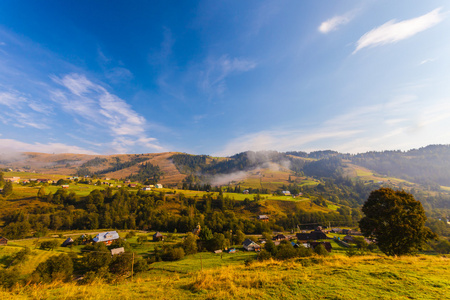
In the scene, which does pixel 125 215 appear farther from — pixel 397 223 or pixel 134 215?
pixel 397 223

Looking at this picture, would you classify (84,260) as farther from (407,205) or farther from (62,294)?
(407,205)

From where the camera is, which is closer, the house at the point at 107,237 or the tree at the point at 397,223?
the tree at the point at 397,223

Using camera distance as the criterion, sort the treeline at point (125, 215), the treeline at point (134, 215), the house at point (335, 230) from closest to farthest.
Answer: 1. the treeline at point (125, 215)
2. the treeline at point (134, 215)
3. the house at point (335, 230)

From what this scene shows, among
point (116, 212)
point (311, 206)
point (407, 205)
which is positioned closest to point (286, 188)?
point (311, 206)

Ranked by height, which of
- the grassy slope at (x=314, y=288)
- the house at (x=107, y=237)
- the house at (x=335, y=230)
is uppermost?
the grassy slope at (x=314, y=288)

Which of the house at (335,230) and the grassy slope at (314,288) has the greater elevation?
the grassy slope at (314,288)

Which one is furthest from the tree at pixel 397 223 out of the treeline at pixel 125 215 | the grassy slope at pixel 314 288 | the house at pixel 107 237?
the house at pixel 107 237

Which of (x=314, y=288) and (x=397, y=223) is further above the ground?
(x=397, y=223)

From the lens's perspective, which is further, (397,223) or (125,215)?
(125,215)

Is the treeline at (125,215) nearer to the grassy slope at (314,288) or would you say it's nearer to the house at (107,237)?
the house at (107,237)

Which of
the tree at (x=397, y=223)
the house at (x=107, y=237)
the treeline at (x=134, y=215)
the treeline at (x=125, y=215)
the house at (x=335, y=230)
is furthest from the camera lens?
the house at (x=335, y=230)

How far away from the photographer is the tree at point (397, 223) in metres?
18.9

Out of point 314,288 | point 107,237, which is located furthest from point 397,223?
point 107,237

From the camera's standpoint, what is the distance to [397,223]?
19172 mm
